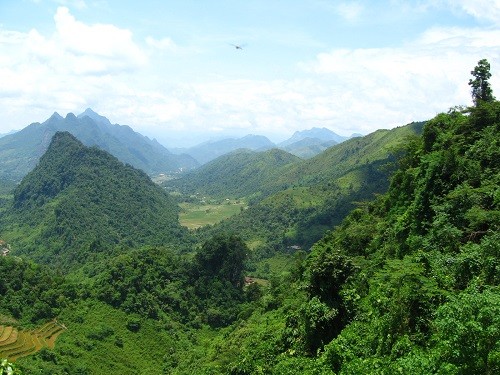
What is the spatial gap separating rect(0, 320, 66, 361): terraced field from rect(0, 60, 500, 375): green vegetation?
45 centimetres

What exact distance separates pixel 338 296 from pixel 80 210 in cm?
10349

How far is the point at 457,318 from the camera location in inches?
424

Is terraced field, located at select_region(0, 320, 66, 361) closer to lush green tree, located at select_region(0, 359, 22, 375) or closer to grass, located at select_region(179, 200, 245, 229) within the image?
lush green tree, located at select_region(0, 359, 22, 375)

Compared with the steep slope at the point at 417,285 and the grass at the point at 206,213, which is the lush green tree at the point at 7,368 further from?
the grass at the point at 206,213

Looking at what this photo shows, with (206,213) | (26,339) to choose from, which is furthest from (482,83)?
(206,213)

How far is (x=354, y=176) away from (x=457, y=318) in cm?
11787

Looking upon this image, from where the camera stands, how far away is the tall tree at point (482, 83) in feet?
117

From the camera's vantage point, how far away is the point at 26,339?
138ft

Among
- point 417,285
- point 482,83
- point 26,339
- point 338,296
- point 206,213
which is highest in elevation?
point 482,83

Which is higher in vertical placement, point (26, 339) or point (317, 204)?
point (317, 204)

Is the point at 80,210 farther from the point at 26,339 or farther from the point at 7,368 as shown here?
the point at 7,368

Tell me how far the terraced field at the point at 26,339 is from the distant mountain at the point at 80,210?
36575mm

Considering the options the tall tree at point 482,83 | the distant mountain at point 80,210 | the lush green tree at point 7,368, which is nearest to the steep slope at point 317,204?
the distant mountain at point 80,210

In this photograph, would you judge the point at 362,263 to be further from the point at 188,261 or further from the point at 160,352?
the point at 188,261
